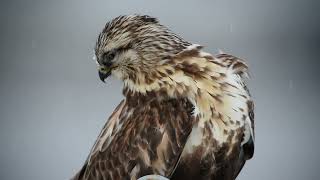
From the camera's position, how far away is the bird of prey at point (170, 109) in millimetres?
2299

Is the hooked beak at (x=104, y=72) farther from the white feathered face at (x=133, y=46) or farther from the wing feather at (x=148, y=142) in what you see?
the wing feather at (x=148, y=142)

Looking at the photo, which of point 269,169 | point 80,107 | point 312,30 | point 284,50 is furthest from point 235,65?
point 312,30

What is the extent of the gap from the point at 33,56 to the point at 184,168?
8.67 ft

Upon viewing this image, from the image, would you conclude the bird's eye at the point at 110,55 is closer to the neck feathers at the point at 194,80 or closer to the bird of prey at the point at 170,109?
the bird of prey at the point at 170,109

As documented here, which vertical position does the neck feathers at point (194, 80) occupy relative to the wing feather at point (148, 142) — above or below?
above

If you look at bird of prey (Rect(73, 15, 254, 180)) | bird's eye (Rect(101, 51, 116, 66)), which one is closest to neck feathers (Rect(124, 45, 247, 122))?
bird of prey (Rect(73, 15, 254, 180))

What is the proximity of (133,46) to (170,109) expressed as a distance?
25 cm

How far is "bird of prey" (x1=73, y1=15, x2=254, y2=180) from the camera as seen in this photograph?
2.30m

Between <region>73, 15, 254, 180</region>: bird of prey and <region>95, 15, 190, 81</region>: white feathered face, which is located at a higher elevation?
<region>95, 15, 190, 81</region>: white feathered face

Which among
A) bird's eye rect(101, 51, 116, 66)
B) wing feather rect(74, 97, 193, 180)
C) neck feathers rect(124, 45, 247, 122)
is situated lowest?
wing feather rect(74, 97, 193, 180)

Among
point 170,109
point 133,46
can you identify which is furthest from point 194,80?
point 133,46

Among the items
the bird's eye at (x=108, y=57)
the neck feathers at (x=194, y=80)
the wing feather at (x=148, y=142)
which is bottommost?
the wing feather at (x=148, y=142)

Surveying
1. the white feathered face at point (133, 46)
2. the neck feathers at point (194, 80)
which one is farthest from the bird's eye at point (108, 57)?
the neck feathers at point (194, 80)

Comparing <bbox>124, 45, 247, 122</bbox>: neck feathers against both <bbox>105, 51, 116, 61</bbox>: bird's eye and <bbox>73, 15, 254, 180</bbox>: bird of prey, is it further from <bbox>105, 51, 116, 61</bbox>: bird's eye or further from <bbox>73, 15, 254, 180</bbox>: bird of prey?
<bbox>105, 51, 116, 61</bbox>: bird's eye
